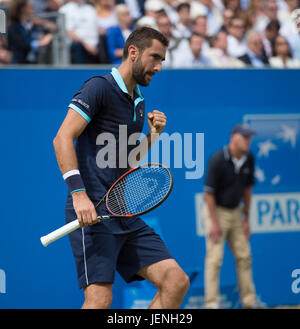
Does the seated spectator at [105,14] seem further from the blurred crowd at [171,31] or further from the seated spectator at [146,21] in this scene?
the seated spectator at [146,21]

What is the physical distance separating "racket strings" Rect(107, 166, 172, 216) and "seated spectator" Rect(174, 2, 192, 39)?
3.96 meters

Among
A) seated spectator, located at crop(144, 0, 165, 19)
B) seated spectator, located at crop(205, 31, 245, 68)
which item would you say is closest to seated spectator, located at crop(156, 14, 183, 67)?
seated spectator, located at crop(144, 0, 165, 19)

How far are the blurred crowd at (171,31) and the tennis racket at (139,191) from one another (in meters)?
2.49

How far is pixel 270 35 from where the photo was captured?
802cm

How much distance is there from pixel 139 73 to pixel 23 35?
260 cm

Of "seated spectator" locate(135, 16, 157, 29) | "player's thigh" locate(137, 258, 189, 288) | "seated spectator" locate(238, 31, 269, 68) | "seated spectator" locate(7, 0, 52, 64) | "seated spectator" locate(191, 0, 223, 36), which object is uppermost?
"seated spectator" locate(191, 0, 223, 36)

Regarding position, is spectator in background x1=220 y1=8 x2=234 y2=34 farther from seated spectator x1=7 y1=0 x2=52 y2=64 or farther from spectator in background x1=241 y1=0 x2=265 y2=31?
seated spectator x1=7 y1=0 x2=52 y2=64

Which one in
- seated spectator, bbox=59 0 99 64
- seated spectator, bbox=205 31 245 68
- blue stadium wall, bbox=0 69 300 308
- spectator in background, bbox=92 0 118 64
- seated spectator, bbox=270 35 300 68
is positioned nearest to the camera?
blue stadium wall, bbox=0 69 300 308

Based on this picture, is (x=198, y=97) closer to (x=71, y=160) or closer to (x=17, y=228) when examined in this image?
(x=17, y=228)

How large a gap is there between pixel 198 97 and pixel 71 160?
7.39 ft

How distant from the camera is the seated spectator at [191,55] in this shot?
21.7 feet

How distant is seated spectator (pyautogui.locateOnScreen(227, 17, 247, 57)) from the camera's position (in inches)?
300

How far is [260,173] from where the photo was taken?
545cm

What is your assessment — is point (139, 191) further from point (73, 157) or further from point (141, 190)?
point (73, 157)
